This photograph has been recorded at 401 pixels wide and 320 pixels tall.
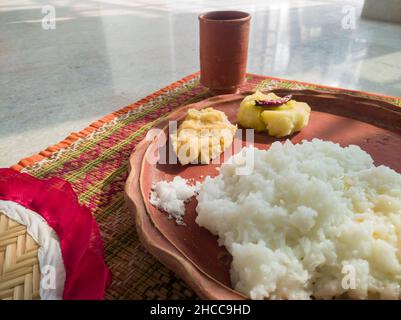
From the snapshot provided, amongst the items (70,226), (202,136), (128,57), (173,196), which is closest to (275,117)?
(202,136)

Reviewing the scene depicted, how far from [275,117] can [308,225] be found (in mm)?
550

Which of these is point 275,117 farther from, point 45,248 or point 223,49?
point 45,248

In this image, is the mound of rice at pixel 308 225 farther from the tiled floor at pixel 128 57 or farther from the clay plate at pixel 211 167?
the tiled floor at pixel 128 57

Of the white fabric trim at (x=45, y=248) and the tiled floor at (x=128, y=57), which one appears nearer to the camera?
the white fabric trim at (x=45, y=248)

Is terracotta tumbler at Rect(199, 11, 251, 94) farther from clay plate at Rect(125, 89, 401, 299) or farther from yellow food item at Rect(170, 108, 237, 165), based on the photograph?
yellow food item at Rect(170, 108, 237, 165)

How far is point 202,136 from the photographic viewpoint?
3.75 ft

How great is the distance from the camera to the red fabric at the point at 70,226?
0.67m

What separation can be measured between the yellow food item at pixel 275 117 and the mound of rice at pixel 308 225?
0.85 ft

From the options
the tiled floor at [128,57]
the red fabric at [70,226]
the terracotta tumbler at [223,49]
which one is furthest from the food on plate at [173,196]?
the terracotta tumbler at [223,49]

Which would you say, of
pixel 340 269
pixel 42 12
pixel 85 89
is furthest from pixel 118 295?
pixel 42 12

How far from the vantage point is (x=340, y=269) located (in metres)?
0.70

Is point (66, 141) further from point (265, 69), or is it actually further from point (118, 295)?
point (265, 69)

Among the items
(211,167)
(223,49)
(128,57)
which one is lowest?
(128,57)

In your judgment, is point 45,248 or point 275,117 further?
point 275,117
